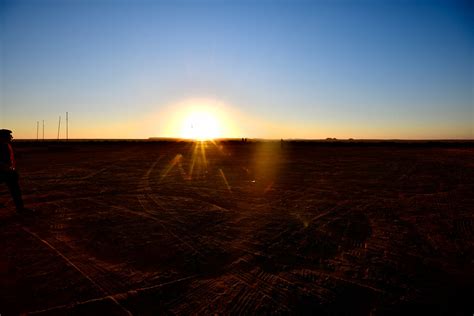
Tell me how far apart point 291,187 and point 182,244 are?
21.4 feet

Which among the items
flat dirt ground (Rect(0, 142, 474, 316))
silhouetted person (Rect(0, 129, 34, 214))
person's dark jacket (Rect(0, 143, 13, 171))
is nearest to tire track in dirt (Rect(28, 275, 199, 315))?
flat dirt ground (Rect(0, 142, 474, 316))

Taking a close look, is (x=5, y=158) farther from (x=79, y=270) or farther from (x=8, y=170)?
(x=79, y=270)

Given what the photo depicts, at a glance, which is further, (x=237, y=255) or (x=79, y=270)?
(x=237, y=255)

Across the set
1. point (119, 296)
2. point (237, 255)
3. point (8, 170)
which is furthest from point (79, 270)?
point (8, 170)

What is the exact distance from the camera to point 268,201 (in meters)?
8.36

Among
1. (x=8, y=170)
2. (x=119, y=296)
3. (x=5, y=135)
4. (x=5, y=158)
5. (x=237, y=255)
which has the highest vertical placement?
(x=5, y=135)

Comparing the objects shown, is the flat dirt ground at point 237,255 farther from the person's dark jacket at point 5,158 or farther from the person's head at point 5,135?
the person's head at point 5,135

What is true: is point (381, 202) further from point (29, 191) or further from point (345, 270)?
point (29, 191)

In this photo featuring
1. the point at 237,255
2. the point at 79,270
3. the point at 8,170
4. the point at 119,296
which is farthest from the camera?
the point at 8,170

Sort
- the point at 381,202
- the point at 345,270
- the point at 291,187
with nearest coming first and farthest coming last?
the point at 345,270, the point at 381,202, the point at 291,187

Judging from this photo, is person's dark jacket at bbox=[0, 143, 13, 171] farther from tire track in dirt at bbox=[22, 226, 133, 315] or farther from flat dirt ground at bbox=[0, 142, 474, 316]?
tire track in dirt at bbox=[22, 226, 133, 315]

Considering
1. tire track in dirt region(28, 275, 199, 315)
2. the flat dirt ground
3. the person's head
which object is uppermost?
the person's head

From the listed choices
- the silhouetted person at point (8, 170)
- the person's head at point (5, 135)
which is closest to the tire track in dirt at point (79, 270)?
the silhouetted person at point (8, 170)

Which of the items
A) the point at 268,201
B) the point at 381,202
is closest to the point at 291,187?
the point at 268,201
